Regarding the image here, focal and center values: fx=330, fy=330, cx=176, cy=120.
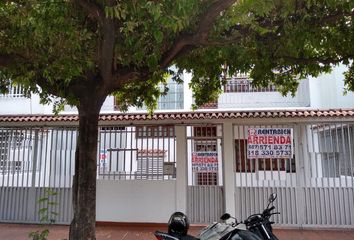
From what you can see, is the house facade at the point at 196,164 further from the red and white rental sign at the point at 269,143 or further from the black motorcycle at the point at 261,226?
the black motorcycle at the point at 261,226

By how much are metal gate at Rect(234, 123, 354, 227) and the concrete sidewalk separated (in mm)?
319

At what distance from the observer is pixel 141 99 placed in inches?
293

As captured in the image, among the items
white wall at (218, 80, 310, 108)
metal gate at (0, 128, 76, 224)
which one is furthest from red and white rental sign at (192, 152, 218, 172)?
white wall at (218, 80, 310, 108)

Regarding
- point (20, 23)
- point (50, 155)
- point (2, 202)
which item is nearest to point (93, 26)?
point (20, 23)

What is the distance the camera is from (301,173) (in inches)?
322

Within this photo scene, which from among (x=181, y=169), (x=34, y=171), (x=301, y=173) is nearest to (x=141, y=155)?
(x=181, y=169)

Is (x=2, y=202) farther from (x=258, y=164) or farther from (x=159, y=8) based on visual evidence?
(x=159, y=8)

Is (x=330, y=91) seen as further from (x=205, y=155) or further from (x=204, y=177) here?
(x=204, y=177)

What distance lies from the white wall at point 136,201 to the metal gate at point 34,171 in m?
0.98

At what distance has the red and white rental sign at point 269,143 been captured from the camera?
8.16m

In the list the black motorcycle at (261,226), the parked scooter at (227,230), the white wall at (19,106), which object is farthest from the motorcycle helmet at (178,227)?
the white wall at (19,106)

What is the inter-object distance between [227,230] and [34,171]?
691 centimetres

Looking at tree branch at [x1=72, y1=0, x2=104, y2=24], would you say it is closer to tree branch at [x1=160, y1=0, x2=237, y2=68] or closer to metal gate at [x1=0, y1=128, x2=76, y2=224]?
tree branch at [x1=160, y1=0, x2=237, y2=68]

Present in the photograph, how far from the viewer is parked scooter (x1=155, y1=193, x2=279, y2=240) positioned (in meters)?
3.29
